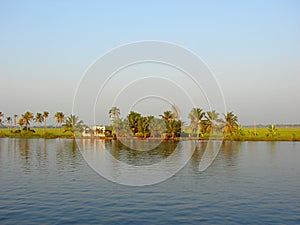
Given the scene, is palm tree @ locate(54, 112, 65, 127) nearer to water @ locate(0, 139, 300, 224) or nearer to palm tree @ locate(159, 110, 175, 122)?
palm tree @ locate(159, 110, 175, 122)

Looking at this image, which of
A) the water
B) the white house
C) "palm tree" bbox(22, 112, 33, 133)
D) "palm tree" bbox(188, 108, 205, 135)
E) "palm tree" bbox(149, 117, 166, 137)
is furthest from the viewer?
"palm tree" bbox(22, 112, 33, 133)

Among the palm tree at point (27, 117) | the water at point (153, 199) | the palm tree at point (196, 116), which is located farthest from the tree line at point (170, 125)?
the water at point (153, 199)

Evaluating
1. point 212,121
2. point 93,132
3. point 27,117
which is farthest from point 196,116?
point 27,117

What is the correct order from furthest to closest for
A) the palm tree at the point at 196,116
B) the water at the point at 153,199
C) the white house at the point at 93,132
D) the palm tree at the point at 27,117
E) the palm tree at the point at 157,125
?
the palm tree at the point at 27,117
the white house at the point at 93,132
the palm tree at the point at 157,125
the palm tree at the point at 196,116
the water at the point at 153,199

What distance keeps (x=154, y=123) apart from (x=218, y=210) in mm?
92381

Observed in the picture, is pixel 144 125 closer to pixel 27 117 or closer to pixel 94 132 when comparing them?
pixel 94 132

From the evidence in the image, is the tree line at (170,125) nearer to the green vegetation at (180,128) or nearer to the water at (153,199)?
the green vegetation at (180,128)

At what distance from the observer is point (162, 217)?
19156mm

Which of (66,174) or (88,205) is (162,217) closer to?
(88,205)

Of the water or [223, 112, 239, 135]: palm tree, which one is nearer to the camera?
the water

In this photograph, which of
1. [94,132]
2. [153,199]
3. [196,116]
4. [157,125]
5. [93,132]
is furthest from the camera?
[94,132]

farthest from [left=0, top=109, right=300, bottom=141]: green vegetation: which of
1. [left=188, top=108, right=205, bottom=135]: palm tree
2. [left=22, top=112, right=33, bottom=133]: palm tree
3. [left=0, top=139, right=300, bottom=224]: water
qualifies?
[left=0, top=139, right=300, bottom=224]: water

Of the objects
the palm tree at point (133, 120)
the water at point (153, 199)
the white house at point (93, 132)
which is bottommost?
the water at point (153, 199)

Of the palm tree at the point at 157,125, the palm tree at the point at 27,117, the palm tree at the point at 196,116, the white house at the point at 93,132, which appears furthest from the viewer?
the palm tree at the point at 27,117
